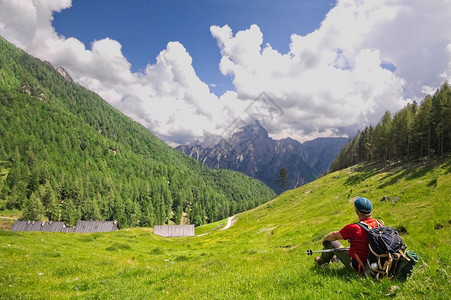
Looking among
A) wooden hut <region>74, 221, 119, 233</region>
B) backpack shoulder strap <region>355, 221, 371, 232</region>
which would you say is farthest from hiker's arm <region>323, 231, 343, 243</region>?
wooden hut <region>74, 221, 119, 233</region>

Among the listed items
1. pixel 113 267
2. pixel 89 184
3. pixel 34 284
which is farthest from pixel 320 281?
pixel 89 184

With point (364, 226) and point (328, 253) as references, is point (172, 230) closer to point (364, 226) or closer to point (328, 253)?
point (328, 253)

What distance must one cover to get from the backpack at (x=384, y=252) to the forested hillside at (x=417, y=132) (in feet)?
260

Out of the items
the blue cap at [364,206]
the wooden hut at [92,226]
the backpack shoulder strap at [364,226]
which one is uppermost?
the blue cap at [364,206]

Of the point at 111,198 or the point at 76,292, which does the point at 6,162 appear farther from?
the point at 76,292

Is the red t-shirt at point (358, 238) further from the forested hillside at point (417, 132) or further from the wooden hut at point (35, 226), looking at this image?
the wooden hut at point (35, 226)

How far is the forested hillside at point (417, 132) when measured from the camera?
222ft

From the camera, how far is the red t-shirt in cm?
672

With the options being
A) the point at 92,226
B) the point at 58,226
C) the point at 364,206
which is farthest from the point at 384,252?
the point at 58,226

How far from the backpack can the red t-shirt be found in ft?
0.86

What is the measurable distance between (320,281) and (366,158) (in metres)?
141

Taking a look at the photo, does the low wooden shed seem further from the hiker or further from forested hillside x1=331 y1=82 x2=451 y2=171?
the hiker

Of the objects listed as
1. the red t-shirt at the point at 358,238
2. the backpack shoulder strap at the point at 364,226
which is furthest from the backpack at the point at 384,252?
the red t-shirt at the point at 358,238

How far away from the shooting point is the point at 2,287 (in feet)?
32.9
